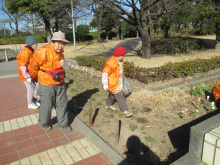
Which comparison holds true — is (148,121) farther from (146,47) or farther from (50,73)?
(146,47)

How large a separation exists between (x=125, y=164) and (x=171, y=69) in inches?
166

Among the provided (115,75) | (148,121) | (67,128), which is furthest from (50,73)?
(148,121)

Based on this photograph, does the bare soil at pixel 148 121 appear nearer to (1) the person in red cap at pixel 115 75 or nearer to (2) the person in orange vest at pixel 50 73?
(1) the person in red cap at pixel 115 75

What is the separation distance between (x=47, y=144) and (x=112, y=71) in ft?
5.76

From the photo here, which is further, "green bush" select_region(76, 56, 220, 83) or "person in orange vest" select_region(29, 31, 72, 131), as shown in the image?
"green bush" select_region(76, 56, 220, 83)

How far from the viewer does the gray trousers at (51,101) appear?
10.3 feet

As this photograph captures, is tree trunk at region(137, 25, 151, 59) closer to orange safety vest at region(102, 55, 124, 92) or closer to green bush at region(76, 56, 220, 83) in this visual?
green bush at region(76, 56, 220, 83)

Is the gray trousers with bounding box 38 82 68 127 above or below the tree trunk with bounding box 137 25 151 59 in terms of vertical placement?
below

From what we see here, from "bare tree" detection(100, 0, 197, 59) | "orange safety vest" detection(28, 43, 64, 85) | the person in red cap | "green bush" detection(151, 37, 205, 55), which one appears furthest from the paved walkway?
"green bush" detection(151, 37, 205, 55)

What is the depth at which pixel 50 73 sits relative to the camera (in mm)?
3092

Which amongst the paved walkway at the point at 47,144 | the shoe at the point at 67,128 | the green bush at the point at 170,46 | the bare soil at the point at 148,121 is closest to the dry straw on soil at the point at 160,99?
the bare soil at the point at 148,121

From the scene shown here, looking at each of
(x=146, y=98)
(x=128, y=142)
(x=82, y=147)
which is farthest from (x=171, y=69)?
(x=82, y=147)

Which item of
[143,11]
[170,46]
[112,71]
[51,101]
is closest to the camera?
[51,101]

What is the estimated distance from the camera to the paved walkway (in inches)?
109
